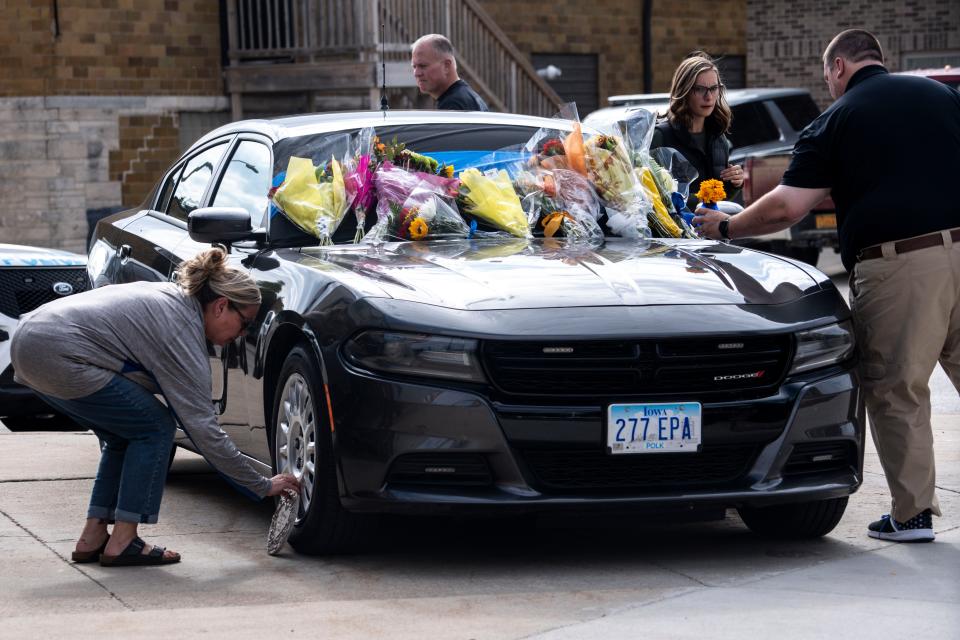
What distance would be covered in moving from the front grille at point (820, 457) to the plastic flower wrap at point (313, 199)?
2.00m

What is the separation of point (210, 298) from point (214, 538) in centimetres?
108

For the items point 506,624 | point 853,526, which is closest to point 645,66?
point 853,526

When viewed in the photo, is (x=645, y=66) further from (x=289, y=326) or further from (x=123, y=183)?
(x=289, y=326)

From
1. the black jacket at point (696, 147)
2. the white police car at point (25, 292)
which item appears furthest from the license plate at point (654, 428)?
the white police car at point (25, 292)

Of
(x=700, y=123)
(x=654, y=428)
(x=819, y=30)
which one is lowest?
(x=654, y=428)

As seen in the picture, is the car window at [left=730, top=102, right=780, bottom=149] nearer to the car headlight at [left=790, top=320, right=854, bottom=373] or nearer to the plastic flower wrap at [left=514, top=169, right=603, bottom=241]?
the plastic flower wrap at [left=514, top=169, right=603, bottom=241]

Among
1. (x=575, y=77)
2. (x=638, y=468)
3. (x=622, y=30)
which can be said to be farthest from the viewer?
(x=622, y=30)

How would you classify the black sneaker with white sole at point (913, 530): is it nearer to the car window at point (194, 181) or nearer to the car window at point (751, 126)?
the car window at point (194, 181)

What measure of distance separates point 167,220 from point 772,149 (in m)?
10.9

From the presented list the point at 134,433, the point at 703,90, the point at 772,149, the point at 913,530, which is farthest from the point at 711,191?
the point at 772,149

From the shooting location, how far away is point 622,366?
549 centimetres

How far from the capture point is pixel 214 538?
6395 millimetres

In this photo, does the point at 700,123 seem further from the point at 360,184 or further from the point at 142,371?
the point at 142,371

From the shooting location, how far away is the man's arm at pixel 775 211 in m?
6.33
